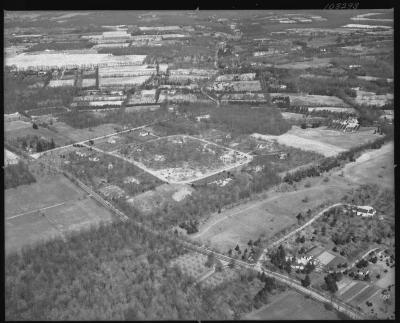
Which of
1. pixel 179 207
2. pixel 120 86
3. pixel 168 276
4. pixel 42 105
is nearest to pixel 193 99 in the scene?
pixel 120 86

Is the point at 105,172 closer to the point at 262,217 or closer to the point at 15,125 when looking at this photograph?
the point at 262,217

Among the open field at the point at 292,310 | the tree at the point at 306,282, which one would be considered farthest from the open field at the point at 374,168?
the open field at the point at 292,310

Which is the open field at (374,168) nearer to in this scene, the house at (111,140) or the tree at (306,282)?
the tree at (306,282)

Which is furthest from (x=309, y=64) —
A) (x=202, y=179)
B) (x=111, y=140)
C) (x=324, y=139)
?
(x=202, y=179)

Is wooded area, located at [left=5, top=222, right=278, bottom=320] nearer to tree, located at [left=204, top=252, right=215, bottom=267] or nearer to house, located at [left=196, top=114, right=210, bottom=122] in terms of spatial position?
tree, located at [left=204, top=252, right=215, bottom=267]

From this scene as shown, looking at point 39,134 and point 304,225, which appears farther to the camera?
point 39,134
